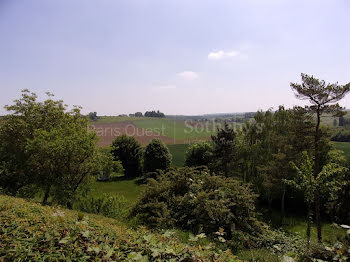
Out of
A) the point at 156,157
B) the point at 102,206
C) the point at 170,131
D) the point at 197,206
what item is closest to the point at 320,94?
the point at 197,206

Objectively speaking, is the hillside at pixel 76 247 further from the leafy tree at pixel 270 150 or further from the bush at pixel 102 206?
the leafy tree at pixel 270 150

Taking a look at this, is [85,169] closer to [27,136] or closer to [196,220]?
[27,136]

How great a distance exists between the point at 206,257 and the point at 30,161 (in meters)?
13.6

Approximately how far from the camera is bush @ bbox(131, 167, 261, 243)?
7762mm

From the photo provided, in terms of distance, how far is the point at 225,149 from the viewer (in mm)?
25828

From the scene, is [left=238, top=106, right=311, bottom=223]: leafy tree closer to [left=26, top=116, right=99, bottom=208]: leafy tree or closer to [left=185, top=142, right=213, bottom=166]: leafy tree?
[left=185, top=142, right=213, bottom=166]: leafy tree

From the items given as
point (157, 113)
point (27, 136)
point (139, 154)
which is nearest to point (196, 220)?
point (27, 136)

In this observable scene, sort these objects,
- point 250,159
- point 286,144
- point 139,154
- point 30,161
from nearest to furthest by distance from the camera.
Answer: point 30,161
point 286,144
point 250,159
point 139,154

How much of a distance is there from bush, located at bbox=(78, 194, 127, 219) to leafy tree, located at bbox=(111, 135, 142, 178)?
29950 mm

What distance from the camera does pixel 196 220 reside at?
7.87 m

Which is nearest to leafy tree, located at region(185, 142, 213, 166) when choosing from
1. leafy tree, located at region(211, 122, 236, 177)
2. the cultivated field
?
leafy tree, located at region(211, 122, 236, 177)

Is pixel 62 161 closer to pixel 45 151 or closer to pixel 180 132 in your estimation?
pixel 45 151

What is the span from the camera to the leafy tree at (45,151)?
1176cm

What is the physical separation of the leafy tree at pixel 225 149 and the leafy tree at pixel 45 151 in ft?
50.8
